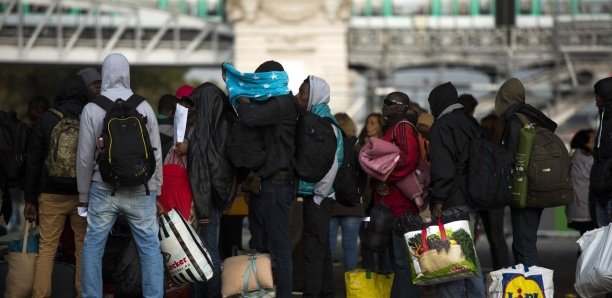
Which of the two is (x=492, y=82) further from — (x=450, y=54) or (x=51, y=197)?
(x=51, y=197)

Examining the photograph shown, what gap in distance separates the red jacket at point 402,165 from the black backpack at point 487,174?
0.48 m

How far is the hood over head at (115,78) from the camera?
10.3 meters

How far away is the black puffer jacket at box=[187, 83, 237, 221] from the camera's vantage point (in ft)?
35.6

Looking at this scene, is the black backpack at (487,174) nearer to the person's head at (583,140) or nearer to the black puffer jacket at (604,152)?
the black puffer jacket at (604,152)

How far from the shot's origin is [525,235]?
1135 centimetres

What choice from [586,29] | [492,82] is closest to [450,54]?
[492,82]

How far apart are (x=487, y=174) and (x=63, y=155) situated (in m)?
3.28

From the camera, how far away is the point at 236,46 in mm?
44219

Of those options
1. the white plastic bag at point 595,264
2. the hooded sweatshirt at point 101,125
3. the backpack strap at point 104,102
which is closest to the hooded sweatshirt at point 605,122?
the white plastic bag at point 595,264

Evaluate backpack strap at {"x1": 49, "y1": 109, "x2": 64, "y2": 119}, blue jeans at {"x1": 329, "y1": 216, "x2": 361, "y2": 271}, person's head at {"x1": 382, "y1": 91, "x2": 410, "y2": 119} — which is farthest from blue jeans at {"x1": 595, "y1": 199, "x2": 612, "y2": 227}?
backpack strap at {"x1": 49, "y1": 109, "x2": 64, "y2": 119}

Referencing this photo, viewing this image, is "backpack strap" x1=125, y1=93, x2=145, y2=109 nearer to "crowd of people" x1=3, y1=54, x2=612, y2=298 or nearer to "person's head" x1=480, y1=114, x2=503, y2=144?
"crowd of people" x1=3, y1=54, x2=612, y2=298

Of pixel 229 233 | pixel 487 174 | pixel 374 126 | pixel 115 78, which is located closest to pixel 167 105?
pixel 229 233

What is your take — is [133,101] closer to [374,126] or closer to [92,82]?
[92,82]

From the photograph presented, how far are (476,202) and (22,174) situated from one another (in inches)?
Result: 152
